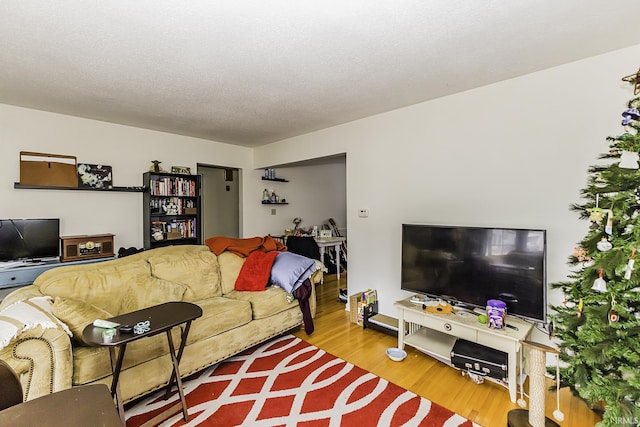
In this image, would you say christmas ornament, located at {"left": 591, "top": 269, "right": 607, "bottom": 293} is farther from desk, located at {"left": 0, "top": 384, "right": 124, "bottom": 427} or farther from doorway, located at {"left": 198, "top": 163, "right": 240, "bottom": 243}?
doorway, located at {"left": 198, "top": 163, "right": 240, "bottom": 243}

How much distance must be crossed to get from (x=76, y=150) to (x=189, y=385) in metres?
2.98

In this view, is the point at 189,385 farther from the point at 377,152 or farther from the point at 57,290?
the point at 377,152

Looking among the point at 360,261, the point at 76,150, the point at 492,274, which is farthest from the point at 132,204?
the point at 492,274

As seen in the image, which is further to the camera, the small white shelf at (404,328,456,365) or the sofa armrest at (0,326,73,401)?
the small white shelf at (404,328,456,365)

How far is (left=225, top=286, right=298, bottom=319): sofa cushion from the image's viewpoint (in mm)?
2689

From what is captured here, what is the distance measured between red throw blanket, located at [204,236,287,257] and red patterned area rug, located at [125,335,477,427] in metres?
1.10

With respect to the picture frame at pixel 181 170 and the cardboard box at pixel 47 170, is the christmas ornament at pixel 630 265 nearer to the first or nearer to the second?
the picture frame at pixel 181 170

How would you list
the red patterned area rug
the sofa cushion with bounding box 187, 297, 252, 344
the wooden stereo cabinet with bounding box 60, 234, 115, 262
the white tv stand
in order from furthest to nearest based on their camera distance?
the wooden stereo cabinet with bounding box 60, 234, 115, 262 → the sofa cushion with bounding box 187, 297, 252, 344 → the white tv stand → the red patterned area rug

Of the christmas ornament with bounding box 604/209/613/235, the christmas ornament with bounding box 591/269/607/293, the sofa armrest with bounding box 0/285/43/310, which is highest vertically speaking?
the christmas ornament with bounding box 604/209/613/235

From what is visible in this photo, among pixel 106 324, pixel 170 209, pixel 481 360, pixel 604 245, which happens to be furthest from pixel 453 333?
pixel 170 209

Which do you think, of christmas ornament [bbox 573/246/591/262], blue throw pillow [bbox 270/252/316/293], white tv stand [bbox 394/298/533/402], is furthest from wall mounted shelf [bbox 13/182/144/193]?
christmas ornament [bbox 573/246/591/262]

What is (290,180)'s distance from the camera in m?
5.58

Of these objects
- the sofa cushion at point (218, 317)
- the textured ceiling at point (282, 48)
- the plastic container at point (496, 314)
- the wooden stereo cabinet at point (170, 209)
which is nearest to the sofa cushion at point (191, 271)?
the sofa cushion at point (218, 317)

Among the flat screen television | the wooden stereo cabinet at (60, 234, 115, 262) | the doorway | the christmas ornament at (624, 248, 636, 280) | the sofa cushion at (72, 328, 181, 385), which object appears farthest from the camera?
the doorway
